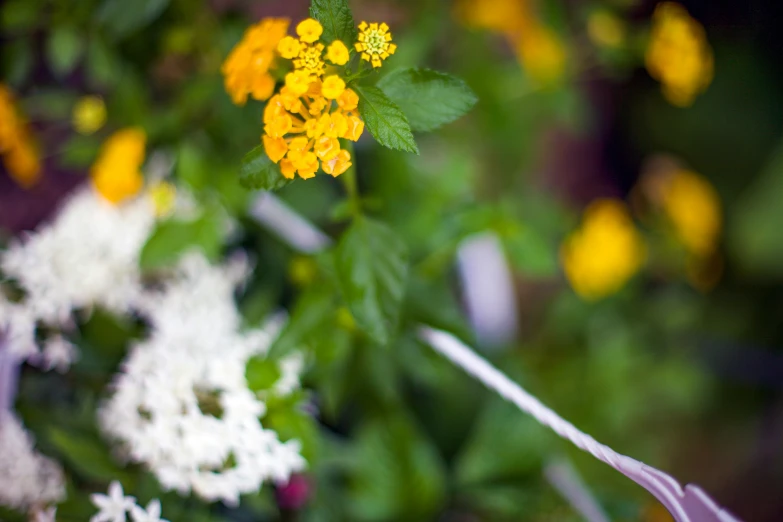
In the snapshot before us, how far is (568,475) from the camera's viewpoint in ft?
2.67

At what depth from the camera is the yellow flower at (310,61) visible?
16.1 inches

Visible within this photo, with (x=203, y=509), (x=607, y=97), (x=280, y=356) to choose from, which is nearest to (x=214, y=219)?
(x=280, y=356)

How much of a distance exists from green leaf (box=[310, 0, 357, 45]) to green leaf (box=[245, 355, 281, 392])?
1.06ft

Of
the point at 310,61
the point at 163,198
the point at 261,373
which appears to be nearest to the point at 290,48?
the point at 310,61

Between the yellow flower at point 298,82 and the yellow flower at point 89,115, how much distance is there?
19.6 inches

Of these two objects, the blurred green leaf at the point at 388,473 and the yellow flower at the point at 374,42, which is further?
the blurred green leaf at the point at 388,473

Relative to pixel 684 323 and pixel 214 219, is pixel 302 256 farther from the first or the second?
pixel 684 323

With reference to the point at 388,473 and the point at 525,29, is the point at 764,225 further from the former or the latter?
the point at 388,473

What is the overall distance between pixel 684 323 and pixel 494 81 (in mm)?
636

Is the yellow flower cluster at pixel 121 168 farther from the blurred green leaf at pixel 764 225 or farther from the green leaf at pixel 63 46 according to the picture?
the blurred green leaf at pixel 764 225

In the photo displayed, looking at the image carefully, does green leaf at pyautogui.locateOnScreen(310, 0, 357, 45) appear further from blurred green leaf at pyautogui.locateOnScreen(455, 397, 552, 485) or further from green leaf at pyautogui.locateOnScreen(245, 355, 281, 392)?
blurred green leaf at pyautogui.locateOnScreen(455, 397, 552, 485)

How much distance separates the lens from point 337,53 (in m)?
0.40

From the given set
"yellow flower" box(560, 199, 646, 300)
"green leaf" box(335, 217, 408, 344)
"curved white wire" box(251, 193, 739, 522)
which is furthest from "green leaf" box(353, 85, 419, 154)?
"yellow flower" box(560, 199, 646, 300)

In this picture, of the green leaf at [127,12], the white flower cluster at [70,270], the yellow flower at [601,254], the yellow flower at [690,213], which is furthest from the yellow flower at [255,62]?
the yellow flower at [690,213]
